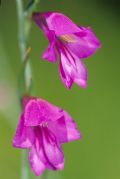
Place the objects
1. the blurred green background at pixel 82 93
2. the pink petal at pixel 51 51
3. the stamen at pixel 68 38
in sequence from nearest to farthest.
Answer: the pink petal at pixel 51 51 → the stamen at pixel 68 38 → the blurred green background at pixel 82 93

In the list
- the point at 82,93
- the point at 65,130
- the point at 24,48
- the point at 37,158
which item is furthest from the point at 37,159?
the point at 82,93

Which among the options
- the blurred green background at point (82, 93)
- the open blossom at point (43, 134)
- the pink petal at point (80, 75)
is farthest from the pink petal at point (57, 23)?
the blurred green background at point (82, 93)

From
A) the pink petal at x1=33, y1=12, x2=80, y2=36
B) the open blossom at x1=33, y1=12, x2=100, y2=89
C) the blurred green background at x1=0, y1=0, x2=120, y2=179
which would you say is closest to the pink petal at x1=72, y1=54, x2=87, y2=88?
the open blossom at x1=33, y1=12, x2=100, y2=89

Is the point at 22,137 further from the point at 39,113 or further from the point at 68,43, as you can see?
the point at 68,43

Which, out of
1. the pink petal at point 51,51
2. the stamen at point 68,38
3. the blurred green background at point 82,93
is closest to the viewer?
the pink petal at point 51,51

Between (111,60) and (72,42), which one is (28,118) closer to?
(72,42)

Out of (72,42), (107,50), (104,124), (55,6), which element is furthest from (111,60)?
(72,42)

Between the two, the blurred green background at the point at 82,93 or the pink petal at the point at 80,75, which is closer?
the pink petal at the point at 80,75

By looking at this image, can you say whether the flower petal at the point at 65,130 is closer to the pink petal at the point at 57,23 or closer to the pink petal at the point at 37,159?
the pink petal at the point at 37,159
